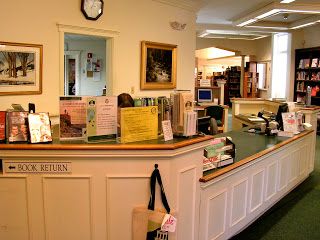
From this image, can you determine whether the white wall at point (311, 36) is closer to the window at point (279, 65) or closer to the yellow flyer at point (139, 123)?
the window at point (279, 65)

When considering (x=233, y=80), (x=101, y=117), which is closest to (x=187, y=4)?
(x=101, y=117)

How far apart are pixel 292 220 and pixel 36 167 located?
2766 mm

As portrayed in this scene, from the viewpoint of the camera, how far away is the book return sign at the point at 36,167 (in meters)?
2.07

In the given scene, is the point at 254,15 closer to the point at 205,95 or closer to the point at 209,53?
the point at 205,95

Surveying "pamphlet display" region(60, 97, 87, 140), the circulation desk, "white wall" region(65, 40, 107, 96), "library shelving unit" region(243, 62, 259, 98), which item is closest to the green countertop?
the circulation desk

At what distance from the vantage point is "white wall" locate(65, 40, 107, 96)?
1005 cm

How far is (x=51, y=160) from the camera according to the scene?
6.79ft

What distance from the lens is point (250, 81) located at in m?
14.3

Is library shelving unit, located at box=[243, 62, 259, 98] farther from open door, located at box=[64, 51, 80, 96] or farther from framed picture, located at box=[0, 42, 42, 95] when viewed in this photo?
framed picture, located at box=[0, 42, 42, 95]

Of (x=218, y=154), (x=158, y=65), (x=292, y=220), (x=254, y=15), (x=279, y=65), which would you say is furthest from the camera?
(x=279, y=65)

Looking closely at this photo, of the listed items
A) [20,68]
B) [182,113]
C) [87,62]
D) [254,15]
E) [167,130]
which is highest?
[254,15]

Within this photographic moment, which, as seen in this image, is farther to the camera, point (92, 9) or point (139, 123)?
point (92, 9)

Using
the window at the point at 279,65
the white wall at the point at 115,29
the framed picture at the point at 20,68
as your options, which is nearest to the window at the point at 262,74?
the window at the point at 279,65

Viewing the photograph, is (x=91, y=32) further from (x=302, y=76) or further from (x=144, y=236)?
(x=302, y=76)
